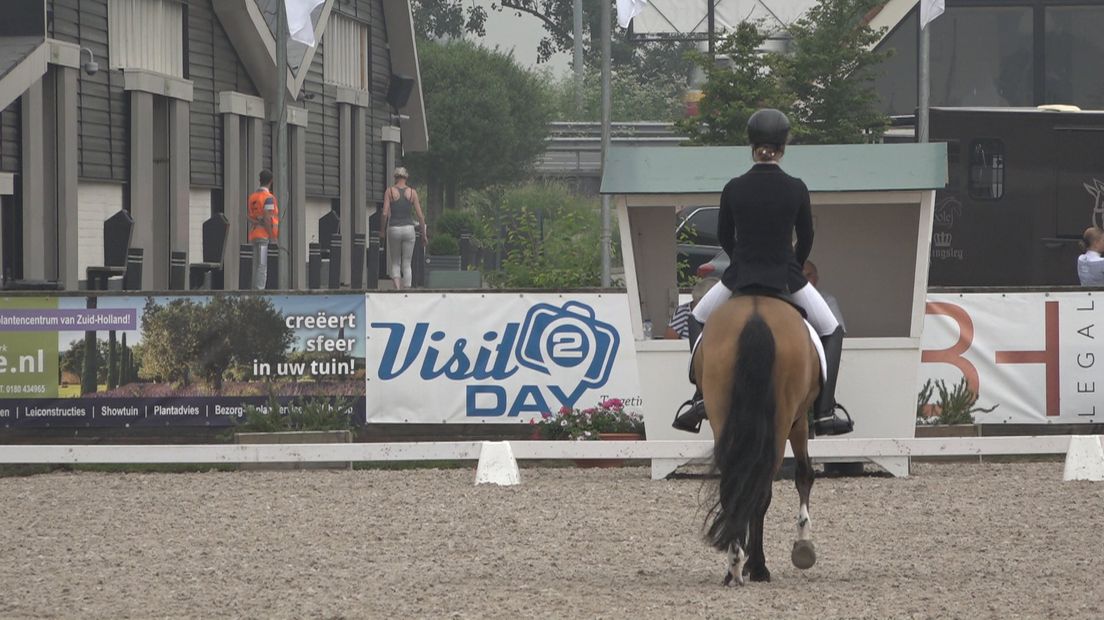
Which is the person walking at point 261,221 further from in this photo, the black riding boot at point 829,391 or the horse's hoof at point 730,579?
the horse's hoof at point 730,579

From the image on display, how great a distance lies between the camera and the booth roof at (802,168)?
15.3m

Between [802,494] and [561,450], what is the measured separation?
553 cm

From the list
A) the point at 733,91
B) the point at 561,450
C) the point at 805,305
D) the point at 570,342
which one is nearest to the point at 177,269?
the point at 733,91

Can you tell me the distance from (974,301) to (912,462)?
166 centimetres

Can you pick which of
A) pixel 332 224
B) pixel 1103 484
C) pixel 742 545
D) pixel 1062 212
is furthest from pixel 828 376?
pixel 332 224

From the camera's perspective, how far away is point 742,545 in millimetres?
9625

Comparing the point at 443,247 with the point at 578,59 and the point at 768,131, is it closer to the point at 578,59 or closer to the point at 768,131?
the point at 578,59

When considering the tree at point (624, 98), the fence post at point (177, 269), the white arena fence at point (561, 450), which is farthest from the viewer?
the tree at point (624, 98)

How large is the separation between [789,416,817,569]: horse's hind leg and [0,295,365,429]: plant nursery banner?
7.84 meters

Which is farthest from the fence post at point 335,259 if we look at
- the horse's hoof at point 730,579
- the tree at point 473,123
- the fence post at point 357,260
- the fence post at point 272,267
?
the tree at point 473,123

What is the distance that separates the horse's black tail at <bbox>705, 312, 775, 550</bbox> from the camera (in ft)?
31.1

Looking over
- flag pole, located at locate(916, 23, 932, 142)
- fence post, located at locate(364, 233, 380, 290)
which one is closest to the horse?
flag pole, located at locate(916, 23, 932, 142)

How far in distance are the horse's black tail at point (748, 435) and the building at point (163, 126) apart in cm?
1628

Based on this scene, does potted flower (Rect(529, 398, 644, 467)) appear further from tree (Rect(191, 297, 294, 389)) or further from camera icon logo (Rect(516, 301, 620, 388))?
tree (Rect(191, 297, 294, 389))
